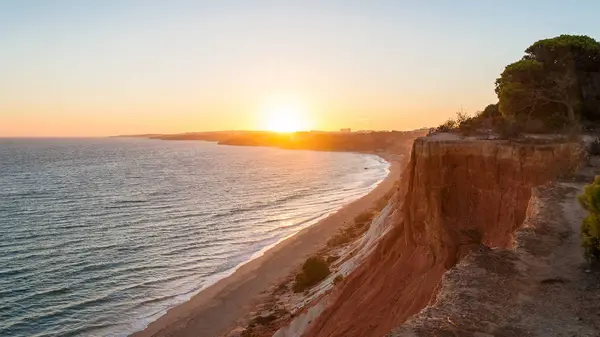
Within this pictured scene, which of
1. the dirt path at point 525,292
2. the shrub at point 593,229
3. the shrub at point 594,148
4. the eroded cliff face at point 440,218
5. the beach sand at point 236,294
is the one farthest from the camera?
the beach sand at point 236,294

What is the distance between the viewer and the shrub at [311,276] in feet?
109

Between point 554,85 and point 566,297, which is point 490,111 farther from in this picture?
point 566,297

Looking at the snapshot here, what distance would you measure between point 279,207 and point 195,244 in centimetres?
2308

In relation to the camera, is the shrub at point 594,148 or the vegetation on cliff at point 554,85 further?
the vegetation on cliff at point 554,85

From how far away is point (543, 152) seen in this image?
19.6 meters

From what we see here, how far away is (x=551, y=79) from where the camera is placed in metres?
28.3

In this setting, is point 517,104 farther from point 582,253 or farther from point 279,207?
point 279,207

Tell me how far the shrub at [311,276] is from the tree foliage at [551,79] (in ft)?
47.2

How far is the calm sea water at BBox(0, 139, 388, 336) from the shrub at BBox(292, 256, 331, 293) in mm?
A: 7782

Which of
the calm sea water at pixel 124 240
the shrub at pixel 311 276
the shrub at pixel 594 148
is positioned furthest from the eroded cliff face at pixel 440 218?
the calm sea water at pixel 124 240

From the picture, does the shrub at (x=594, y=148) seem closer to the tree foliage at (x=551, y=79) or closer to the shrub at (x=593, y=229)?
the tree foliage at (x=551, y=79)

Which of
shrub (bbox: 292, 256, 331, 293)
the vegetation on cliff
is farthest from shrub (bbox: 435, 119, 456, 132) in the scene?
shrub (bbox: 292, 256, 331, 293)

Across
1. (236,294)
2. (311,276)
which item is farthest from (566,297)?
(236,294)

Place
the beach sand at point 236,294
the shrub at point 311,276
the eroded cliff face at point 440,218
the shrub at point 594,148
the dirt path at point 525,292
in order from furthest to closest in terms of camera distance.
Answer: the shrub at point 311,276 → the beach sand at point 236,294 → the shrub at point 594,148 → the eroded cliff face at point 440,218 → the dirt path at point 525,292
